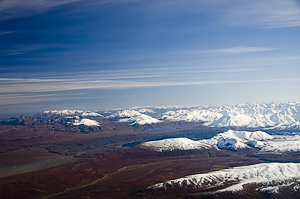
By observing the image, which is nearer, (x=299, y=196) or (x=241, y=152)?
(x=299, y=196)

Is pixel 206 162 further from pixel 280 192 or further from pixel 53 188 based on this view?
pixel 53 188

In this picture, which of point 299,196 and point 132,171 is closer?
point 299,196

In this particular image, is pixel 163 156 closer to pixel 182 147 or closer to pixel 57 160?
pixel 182 147

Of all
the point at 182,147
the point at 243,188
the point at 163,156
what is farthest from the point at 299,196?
the point at 182,147

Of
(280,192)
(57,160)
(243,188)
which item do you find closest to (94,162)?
(57,160)

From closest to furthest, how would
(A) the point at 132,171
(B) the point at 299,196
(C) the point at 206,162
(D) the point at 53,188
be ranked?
(B) the point at 299,196 → (D) the point at 53,188 → (A) the point at 132,171 → (C) the point at 206,162

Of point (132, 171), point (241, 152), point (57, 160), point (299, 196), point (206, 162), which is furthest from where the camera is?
point (241, 152)
